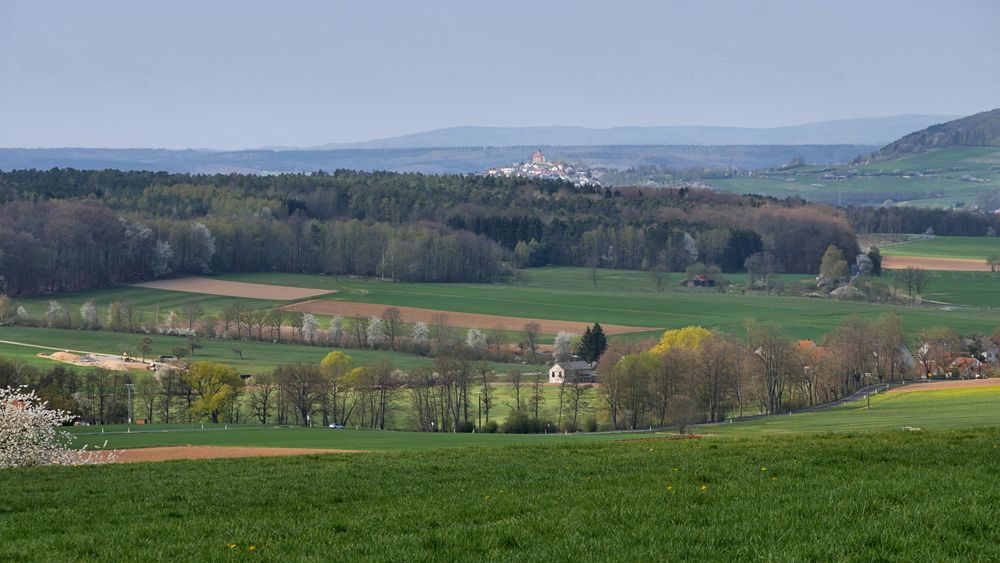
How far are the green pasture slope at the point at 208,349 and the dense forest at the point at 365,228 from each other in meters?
23.4

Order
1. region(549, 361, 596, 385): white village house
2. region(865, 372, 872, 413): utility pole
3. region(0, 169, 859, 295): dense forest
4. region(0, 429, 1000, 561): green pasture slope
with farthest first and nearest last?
1. region(0, 169, 859, 295): dense forest
2. region(549, 361, 596, 385): white village house
3. region(865, 372, 872, 413): utility pole
4. region(0, 429, 1000, 561): green pasture slope

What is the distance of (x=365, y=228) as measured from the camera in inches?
4929

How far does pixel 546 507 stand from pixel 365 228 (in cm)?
11369

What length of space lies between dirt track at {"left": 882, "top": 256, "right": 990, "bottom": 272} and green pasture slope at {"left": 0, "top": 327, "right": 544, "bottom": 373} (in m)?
62.2

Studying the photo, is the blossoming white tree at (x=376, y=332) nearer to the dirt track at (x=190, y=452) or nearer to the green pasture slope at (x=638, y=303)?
the green pasture slope at (x=638, y=303)

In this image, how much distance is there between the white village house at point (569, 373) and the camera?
69062 mm

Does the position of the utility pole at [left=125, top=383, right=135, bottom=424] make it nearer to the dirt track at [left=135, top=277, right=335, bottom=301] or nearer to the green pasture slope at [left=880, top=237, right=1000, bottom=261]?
the dirt track at [left=135, top=277, right=335, bottom=301]

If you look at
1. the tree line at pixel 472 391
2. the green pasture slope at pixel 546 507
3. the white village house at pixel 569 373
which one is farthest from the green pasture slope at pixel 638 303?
the green pasture slope at pixel 546 507

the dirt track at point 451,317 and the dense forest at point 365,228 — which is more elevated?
the dense forest at point 365,228

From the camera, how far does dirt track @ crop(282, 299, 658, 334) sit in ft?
278

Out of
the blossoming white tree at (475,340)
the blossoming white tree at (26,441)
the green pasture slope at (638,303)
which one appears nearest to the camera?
the blossoming white tree at (26,441)

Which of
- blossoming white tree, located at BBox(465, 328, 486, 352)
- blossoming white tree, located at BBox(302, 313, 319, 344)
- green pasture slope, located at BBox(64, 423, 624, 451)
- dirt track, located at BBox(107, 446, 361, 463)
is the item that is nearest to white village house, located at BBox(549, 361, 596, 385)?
blossoming white tree, located at BBox(465, 328, 486, 352)

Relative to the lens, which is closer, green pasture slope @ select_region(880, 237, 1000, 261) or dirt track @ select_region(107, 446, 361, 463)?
dirt track @ select_region(107, 446, 361, 463)

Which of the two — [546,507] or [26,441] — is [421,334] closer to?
[26,441]
